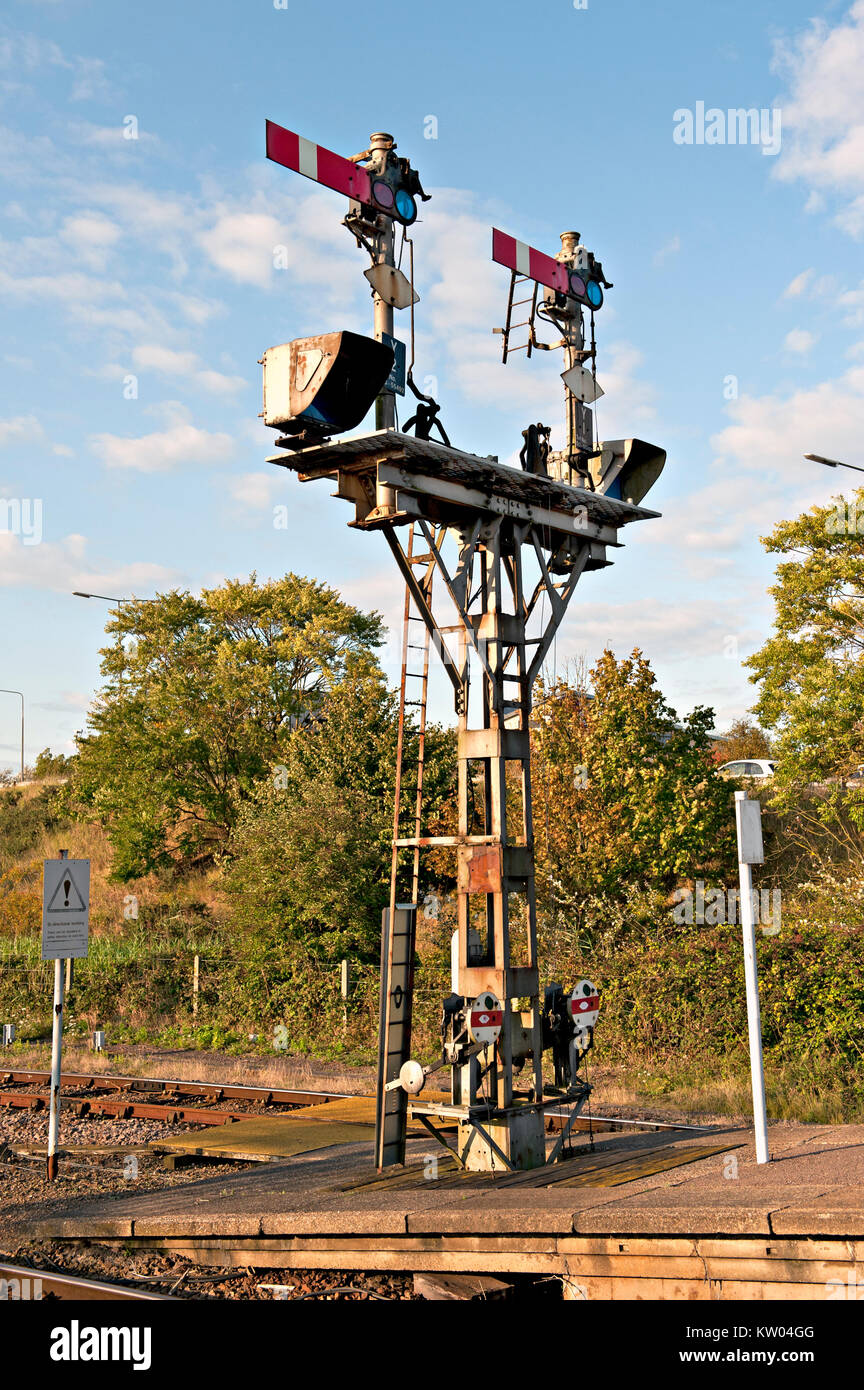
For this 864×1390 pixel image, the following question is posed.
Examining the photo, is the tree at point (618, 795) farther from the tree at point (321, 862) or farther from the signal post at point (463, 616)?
the signal post at point (463, 616)

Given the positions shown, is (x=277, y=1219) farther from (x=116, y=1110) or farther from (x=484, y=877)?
(x=116, y=1110)

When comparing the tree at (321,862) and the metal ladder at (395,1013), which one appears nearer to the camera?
the metal ladder at (395,1013)

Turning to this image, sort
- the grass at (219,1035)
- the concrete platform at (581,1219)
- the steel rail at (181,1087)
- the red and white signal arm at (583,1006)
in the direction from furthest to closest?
the steel rail at (181,1087) → the grass at (219,1035) → the red and white signal arm at (583,1006) → the concrete platform at (581,1219)

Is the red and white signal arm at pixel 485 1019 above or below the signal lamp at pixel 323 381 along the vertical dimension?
below

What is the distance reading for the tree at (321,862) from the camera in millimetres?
23594

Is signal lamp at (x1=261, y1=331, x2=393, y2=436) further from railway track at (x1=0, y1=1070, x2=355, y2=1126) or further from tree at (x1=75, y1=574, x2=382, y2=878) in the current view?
tree at (x1=75, y1=574, x2=382, y2=878)

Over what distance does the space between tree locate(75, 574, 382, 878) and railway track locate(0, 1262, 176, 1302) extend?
24480 mm

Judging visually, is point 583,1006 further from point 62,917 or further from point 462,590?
point 62,917

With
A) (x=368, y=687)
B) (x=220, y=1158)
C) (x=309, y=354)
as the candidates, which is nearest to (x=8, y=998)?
(x=368, y=687)

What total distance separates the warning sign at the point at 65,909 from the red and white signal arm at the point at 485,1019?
208 inches

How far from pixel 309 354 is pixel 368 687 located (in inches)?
791

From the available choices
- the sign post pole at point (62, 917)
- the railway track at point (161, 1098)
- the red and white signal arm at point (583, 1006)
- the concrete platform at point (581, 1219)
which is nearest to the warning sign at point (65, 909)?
the sign post pole at point (62, 917)

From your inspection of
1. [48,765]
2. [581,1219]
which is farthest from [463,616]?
[48,765]

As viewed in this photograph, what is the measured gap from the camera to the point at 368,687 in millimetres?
29031
